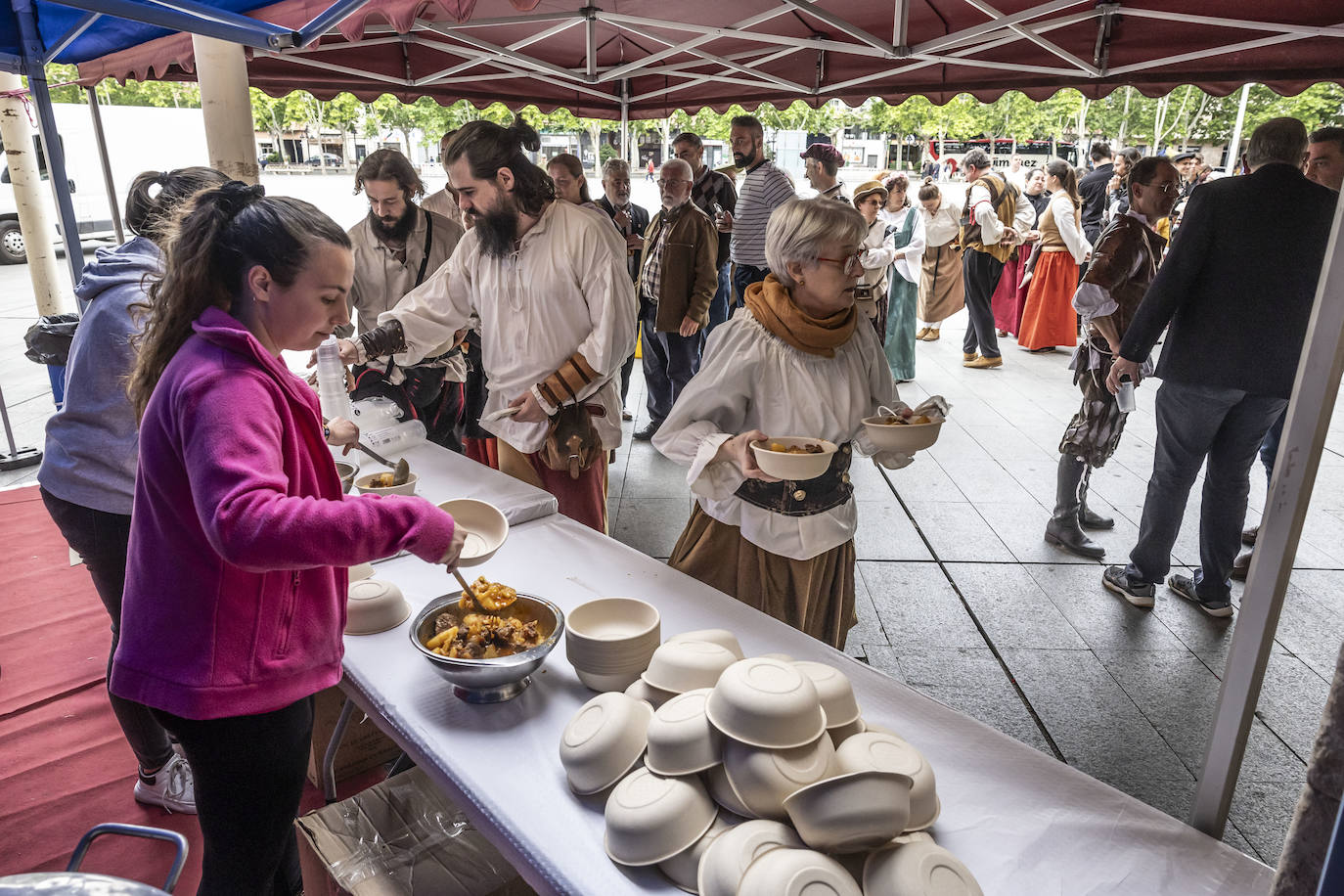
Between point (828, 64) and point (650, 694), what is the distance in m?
4.99

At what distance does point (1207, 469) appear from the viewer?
3156mm

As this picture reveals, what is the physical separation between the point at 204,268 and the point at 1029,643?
3.07 meters

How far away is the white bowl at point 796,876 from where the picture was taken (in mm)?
937

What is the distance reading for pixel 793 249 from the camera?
6.47ft

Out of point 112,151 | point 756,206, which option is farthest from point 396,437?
point 112,151

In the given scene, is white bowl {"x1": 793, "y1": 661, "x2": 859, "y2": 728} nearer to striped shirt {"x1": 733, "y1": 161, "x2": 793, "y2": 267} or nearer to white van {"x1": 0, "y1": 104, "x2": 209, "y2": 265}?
striped shirt {"x1": 733, "y1": 161, "x2": 793, "y2": 267}

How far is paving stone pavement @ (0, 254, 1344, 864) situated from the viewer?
256 cm

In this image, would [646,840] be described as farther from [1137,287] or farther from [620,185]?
[620,185]

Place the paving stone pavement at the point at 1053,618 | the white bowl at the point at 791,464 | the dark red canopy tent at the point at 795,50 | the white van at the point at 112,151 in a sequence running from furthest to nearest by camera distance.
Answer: the white van at the point at 112,151, the dark red canopy tent at the point at 795,50, the paving stone pavement at the point at 1053,618, the white bowl at the point at 791,464

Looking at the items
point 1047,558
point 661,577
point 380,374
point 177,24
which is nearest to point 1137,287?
point 1047,558

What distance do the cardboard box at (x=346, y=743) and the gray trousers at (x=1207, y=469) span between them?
3.03 metres

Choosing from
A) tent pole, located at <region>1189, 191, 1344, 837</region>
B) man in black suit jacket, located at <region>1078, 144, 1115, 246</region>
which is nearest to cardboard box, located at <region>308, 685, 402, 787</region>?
tent pole, located at <region>1189, 191, 1344, 837</region>

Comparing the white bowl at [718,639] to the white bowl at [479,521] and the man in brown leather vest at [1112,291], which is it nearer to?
the white bowl at [479,521]

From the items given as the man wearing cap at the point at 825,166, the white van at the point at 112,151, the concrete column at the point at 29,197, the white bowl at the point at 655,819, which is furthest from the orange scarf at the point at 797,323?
the white van at the point at 112,151
